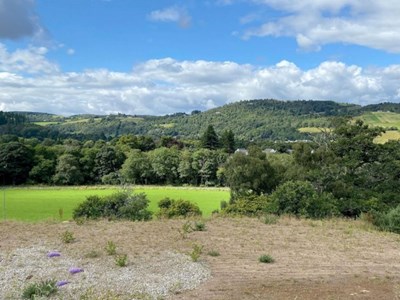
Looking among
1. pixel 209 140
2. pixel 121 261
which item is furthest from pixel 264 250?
pixel 209 140

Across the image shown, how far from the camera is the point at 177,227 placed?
17438 mm

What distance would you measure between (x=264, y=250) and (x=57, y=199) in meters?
53.9

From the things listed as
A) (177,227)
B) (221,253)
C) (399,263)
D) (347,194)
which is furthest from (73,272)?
(347,194)

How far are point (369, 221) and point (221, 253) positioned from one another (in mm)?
11664

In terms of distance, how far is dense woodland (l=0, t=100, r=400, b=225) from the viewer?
30844mm

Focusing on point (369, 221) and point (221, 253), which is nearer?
point (221, 253)

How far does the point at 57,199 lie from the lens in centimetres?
6234

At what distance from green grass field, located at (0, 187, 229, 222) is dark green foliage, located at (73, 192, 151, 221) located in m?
13.8

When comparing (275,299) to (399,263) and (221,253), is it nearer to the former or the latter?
(221,253)

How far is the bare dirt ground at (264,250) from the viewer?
32.1ft

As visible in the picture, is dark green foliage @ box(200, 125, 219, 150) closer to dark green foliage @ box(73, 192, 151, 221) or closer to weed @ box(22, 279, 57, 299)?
dark green foliage @ box(73, 192, 151, 221)

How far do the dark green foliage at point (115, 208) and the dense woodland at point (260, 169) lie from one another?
7365mm

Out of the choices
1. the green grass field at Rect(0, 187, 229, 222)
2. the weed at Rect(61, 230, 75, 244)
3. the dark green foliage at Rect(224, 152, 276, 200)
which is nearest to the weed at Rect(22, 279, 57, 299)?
the weed at Rect(61, 230, 75, 244)

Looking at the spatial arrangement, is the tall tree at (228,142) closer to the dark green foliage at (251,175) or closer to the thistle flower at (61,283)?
the dark green foliage at (251,175)
